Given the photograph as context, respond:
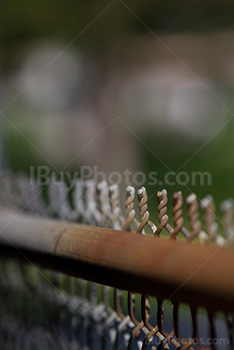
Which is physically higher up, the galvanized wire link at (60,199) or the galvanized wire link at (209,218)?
the galvanized wire link at (209,218)

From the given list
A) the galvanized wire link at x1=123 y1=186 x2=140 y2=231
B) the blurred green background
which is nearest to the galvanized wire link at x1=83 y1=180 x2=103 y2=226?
the galvanized wire link at x1=123 y1=186 x2=140 y2=231

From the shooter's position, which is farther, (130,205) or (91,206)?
(91,206)

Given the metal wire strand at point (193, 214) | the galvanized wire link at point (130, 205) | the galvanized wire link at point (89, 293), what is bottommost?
the galvanized wire link at point (89, 293)

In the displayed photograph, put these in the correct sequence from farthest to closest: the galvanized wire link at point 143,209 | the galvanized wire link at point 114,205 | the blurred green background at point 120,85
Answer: the blurred green background at point 120,85
the galvanized wire link at point 114,205
the galvanized wire link at point 143,209

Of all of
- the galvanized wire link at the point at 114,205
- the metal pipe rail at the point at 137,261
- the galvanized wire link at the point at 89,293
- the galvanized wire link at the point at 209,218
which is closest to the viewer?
the metal pipe rail at the point at 137,261

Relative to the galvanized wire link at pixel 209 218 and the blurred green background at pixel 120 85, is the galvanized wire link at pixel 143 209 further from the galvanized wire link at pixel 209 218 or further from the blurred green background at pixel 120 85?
the blurred green background at pixel 120 85

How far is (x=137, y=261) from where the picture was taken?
1.16 metres

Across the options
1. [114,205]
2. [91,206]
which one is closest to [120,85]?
[91,206]

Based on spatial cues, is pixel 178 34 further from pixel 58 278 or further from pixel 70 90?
pixel 58 278

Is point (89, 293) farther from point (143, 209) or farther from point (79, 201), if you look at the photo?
point (143, 209)

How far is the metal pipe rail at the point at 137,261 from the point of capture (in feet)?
3.24

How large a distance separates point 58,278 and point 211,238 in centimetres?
100

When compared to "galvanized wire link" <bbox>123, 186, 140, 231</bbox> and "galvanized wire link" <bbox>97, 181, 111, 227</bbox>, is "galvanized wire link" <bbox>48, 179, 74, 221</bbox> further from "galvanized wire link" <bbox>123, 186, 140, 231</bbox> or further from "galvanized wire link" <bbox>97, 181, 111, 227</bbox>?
"galvanized wire link" <bbox>123, 186, 140, 231</bbox>

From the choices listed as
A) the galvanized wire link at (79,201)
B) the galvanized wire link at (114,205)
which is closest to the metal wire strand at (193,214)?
the galvanized wire link at (114,205)
